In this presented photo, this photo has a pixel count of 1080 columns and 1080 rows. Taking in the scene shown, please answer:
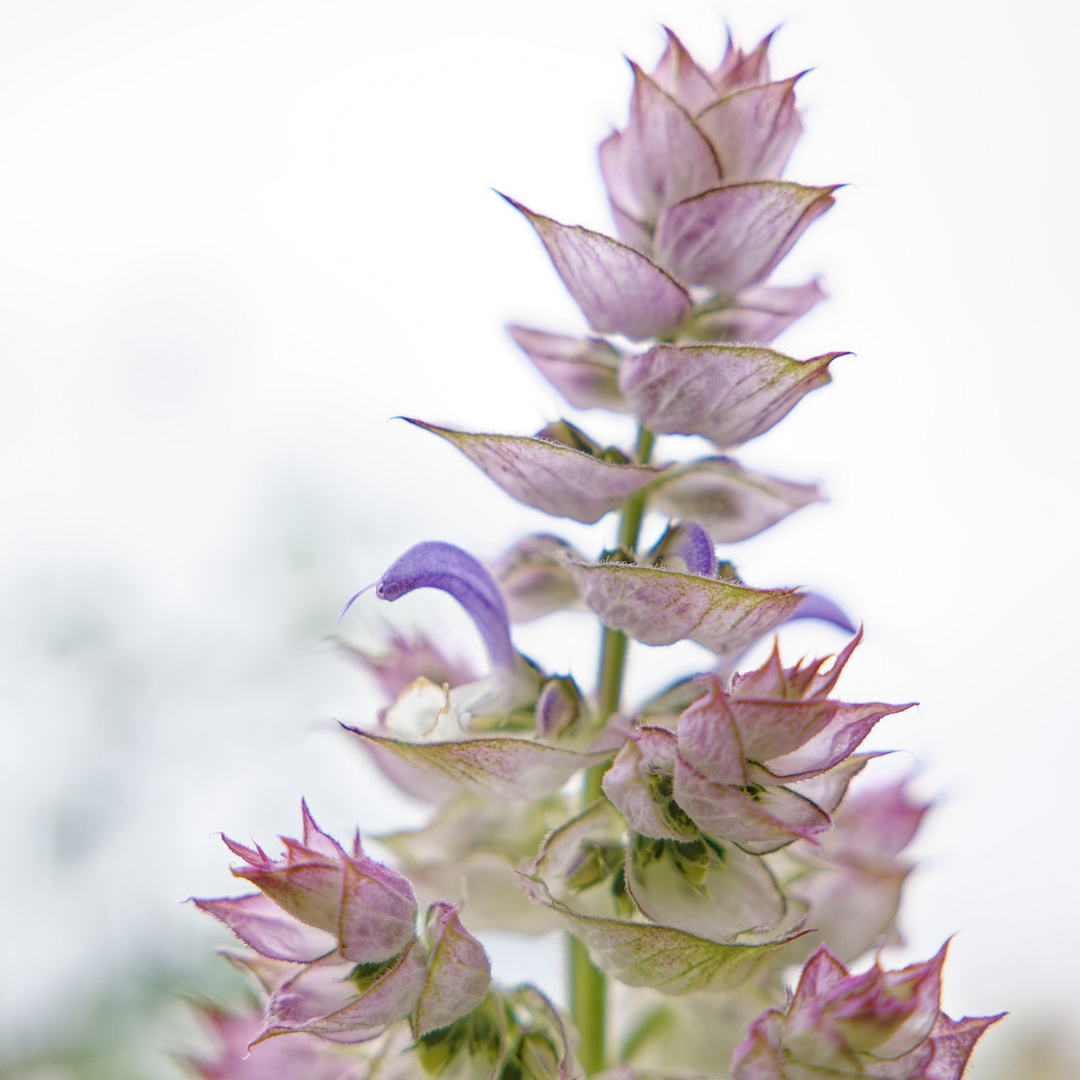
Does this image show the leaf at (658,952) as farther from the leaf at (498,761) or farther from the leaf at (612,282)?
the leaf at (612,282)

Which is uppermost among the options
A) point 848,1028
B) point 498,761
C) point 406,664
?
point 406,664

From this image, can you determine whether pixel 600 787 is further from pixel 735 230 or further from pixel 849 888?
pixel 735 230

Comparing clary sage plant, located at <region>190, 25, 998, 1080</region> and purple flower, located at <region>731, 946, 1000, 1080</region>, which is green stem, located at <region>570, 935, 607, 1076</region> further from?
purple flower, located at <region>731, 946, 1000, 1080</region>

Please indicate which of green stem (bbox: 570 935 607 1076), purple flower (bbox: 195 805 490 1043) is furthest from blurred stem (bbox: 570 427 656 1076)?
purple flower (bbox: 195 805 490 1043)

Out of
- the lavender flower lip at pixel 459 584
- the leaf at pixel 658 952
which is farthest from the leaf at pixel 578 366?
the leaf at pixel 658 952

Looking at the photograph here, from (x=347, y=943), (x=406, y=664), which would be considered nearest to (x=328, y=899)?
(x=347, y=943)

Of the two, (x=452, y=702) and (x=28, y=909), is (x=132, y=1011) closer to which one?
(x=28, y=909)
